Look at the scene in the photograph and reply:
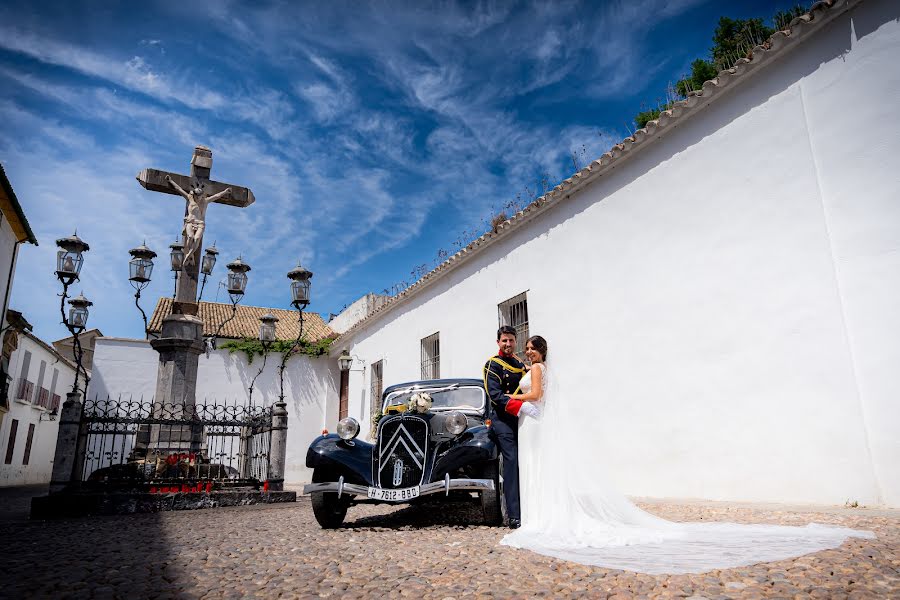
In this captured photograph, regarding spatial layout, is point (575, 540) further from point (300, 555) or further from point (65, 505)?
point (65, 505)

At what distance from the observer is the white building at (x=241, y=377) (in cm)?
1856

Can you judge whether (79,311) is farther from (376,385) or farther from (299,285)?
(376,385)

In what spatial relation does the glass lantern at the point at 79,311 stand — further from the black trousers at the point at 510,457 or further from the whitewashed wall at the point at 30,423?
A: the whitewashed wall at the point at 30,423

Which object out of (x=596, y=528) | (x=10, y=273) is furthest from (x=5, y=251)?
(x=596, y=528)

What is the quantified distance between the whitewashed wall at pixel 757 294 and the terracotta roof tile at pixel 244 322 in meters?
14.7

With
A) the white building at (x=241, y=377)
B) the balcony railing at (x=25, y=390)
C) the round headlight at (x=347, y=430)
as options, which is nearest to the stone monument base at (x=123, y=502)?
the round headlight at (x=347, y=430)

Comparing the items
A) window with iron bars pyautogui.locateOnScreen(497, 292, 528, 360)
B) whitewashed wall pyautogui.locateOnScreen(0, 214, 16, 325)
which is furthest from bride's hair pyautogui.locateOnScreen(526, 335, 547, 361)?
whitewashed wall pyautogui.locateOnScreen(0, 214, 16, 325)

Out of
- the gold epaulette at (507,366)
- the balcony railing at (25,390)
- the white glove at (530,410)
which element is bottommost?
the white glove at (530,410)

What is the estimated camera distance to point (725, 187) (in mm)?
6359

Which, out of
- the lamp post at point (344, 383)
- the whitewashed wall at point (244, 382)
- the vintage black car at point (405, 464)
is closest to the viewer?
the vintage black car at point (405, 464)

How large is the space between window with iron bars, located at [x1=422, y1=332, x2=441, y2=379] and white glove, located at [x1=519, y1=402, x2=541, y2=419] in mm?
7881

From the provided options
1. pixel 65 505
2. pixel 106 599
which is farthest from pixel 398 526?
pixel 65 505

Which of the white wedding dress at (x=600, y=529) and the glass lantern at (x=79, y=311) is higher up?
the glass lantern at (x=79, y=311)

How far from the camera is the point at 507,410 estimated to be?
15.1 ft
